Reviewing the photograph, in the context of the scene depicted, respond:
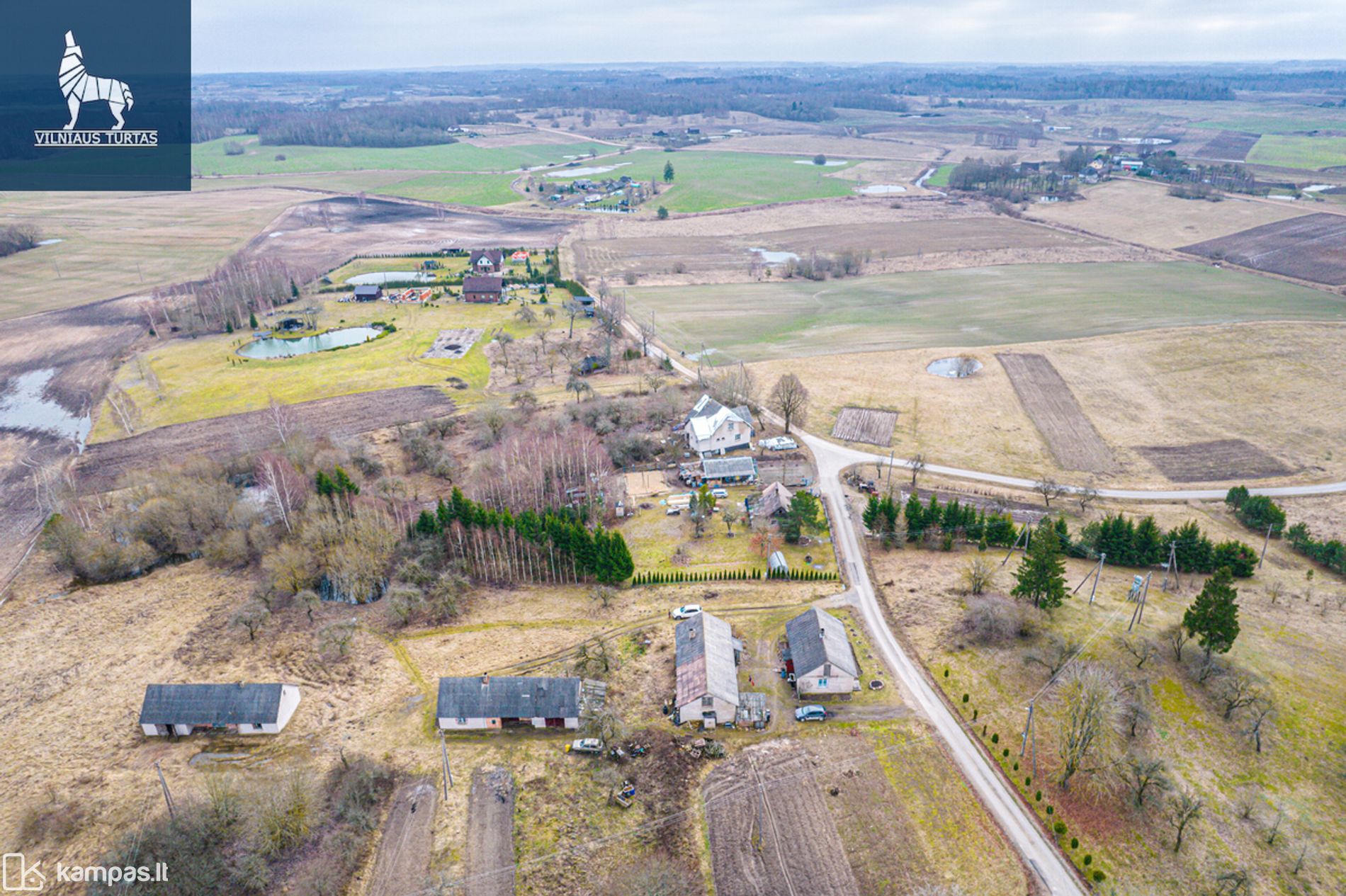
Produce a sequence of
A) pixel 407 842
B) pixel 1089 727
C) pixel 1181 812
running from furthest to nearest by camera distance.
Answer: pixel 1089 727 → pixel 407 842 → pixel 1181 812

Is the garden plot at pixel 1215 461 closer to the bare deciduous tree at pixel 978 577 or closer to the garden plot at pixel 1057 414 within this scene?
the garden plot at pixel 1057 414

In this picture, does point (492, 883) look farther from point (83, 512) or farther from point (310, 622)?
point (83, 512)

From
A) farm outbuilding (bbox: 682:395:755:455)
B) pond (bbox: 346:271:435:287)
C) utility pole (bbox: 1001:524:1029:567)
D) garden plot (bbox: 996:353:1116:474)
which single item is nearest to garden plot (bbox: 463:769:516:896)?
utility pole (bbox: 1001:524:1029:567)

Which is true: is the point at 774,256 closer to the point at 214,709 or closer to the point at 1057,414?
the point at 1057,414

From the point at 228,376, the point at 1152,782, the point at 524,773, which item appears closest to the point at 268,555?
the point at 524,773

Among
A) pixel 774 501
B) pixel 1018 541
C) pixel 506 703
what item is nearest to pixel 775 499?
pixel 774 501

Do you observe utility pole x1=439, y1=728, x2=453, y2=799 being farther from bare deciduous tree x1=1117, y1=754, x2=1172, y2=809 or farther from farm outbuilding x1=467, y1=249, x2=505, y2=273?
farm outbuilding x1=467, y1=249, x2=505, y2=273
